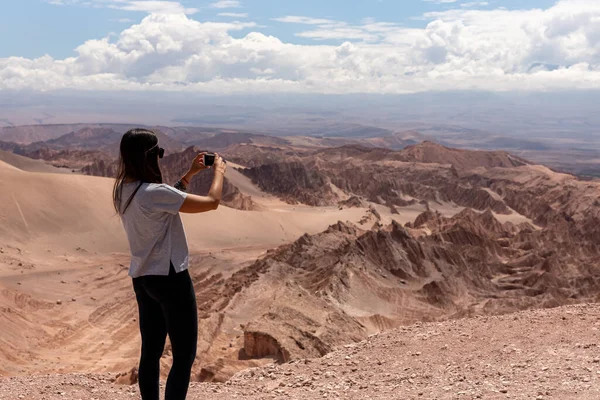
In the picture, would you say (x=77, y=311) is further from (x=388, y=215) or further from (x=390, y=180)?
(x=390, y=180)

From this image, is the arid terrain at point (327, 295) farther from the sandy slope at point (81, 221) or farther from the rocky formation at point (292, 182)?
the rocky formation at point (292, 182)

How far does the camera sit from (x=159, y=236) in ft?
14.1

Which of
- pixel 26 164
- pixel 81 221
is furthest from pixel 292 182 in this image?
pixel 81 221

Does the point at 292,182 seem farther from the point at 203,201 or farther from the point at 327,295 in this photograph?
the point at 203,201

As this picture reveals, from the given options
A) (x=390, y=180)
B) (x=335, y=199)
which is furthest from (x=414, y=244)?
(x=390, y=180)

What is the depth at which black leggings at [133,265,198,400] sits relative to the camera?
168 inches

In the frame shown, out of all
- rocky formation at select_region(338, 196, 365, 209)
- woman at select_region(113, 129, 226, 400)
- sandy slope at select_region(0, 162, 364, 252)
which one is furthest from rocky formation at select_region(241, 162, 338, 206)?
woman at select_region(113, 129, 226, 400)

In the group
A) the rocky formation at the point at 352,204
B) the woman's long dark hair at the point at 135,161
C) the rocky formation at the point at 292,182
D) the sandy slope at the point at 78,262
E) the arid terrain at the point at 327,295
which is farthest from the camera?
the rocky formation at the point at 292,182

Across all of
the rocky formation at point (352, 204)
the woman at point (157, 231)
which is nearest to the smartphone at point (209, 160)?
the woman at point (157, 231)

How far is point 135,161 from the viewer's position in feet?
14.2

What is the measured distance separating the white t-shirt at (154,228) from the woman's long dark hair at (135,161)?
1.8 inches

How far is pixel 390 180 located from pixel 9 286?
183ft

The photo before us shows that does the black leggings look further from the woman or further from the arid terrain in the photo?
the arid terrain

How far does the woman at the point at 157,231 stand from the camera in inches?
167
